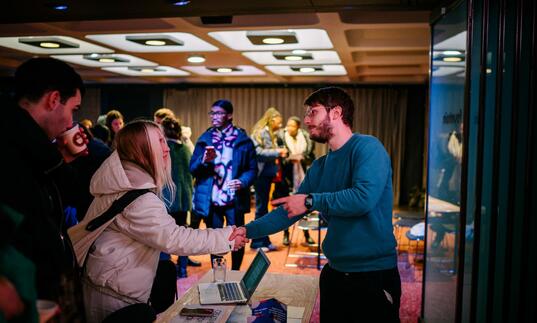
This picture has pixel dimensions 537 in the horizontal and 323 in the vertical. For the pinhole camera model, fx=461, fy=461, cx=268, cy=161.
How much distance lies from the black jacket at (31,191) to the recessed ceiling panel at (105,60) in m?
5.65

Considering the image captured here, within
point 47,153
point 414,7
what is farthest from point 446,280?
point 47,153

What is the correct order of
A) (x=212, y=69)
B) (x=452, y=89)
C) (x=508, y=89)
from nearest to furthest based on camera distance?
(x=508, y=89) < (x=452, y=89) < (x=212, y=69)

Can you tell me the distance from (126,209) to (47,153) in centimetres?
71

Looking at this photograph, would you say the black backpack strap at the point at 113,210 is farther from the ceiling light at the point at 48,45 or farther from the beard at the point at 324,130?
the ceiling light at the point at 48,45

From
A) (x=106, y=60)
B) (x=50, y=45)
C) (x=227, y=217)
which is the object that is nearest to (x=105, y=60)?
(x=106, y=60)

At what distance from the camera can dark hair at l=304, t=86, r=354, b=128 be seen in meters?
1.99

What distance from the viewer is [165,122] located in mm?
4035

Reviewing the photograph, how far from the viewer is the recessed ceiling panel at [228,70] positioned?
24.7 ft

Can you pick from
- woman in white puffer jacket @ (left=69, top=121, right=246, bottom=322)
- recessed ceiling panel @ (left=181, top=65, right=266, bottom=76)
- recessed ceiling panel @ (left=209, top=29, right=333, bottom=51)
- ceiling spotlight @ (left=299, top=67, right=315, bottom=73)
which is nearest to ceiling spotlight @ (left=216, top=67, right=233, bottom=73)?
recessed ceiling panel @ (left=181, top=65, right=266, bottom=76)

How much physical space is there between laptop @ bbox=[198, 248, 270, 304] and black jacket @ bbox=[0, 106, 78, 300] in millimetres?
1071

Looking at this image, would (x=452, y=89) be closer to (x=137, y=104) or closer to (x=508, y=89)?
(x=508, y=89)

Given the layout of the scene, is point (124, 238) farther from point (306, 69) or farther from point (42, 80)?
point (306, 69)

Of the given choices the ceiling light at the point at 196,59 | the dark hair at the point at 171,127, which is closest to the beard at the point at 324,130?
the dark hair at the point at 171,127

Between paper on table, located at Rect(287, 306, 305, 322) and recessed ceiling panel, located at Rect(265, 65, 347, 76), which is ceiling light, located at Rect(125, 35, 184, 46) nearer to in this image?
recessed ceiling panel, located at Rect(265, 65, 347, 76)
